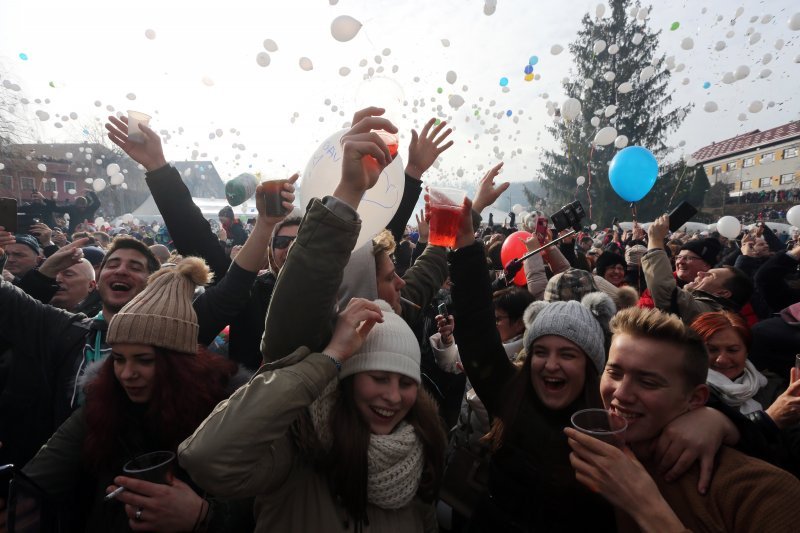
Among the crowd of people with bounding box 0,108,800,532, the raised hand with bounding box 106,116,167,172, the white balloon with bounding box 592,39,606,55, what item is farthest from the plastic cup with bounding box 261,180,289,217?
the white balloon with bounding box 592,39,606,55

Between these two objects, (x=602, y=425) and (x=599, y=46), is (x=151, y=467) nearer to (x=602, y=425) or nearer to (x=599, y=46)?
(x=602, y=425)

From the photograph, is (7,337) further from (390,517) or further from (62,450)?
(390,517)

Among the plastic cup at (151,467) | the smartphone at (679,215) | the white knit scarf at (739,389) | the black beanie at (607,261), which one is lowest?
the white knit scarf at (739,389)

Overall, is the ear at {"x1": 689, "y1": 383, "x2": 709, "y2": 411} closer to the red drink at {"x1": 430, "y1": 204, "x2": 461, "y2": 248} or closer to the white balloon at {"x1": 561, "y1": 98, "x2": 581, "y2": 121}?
the red drink at {"x1": 430, "y1": 204, "x2": 461, "y2": 248}

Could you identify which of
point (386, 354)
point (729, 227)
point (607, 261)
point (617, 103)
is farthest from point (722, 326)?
point (617, 103)

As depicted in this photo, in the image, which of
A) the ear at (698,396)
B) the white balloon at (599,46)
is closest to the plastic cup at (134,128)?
the ear at (698,396)

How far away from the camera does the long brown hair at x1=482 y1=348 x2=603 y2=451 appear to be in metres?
2.01

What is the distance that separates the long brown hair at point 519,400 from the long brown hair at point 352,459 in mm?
396

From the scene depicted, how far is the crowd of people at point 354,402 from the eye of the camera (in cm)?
130

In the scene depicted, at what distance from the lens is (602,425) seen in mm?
1436

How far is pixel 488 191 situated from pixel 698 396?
152cm

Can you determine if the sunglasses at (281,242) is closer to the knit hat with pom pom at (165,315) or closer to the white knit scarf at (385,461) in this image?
the knit hat with pom pom at (165,315)

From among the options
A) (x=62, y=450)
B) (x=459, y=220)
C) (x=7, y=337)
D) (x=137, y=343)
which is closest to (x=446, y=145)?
(x=459, y=220)

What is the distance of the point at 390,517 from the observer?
5.40ft
